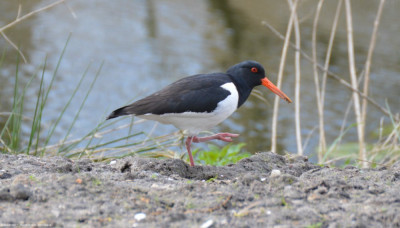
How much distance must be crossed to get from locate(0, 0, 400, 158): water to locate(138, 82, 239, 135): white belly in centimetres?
315

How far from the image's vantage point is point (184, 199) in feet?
10.0

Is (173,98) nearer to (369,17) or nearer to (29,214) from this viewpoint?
(29,214)

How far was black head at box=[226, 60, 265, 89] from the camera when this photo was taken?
4.97m

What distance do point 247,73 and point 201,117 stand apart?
2.49 feet

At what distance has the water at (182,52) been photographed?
8492 millimetres

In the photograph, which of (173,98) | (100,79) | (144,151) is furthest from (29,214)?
(100,79)

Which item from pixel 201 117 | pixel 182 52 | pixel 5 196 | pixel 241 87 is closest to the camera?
pixel 5 196

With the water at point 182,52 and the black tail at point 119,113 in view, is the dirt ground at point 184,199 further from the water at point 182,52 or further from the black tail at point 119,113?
the water at point 182,52

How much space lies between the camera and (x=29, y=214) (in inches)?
111

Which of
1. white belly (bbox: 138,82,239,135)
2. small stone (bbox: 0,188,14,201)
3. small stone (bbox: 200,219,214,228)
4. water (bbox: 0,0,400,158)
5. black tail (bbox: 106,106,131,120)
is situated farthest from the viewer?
water (bbox: 0,0,400,158)

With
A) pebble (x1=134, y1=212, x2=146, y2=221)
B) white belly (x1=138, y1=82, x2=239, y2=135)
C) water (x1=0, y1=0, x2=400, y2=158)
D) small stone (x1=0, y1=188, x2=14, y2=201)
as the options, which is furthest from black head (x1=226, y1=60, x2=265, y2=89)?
water (x1=0, y1=0, x2=400, y2=158)

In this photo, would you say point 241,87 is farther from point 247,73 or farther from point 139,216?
point 139,216

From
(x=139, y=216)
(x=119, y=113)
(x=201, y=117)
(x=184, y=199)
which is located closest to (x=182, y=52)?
(x=201, y=117)

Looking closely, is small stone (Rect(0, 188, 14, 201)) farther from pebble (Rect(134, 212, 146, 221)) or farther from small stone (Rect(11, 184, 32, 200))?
pebble (Rect(134, 212, 146, 221))
